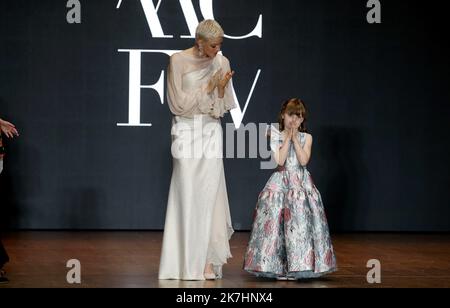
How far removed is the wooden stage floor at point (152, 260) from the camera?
5399 millimetres

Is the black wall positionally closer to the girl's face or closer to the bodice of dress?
the girl's face

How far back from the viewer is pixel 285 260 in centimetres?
562

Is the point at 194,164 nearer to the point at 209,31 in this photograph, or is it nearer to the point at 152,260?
the point at 209,31

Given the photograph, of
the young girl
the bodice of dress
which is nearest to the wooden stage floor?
the young girl

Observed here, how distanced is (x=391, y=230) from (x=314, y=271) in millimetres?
4220

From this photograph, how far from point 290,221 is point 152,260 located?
1508mm

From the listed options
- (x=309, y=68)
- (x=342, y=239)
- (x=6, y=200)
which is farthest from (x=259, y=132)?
(x=6, y=200)

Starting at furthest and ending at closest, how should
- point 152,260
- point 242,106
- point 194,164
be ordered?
point 242,106, point 152,260, point 194,164

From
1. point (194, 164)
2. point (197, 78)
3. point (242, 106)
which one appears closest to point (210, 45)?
point (197, 78)

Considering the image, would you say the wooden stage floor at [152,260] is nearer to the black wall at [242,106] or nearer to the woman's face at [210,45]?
the black wall at [242,106]

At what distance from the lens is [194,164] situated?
5496 mm

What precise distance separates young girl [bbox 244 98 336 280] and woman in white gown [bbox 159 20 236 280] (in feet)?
0.86
